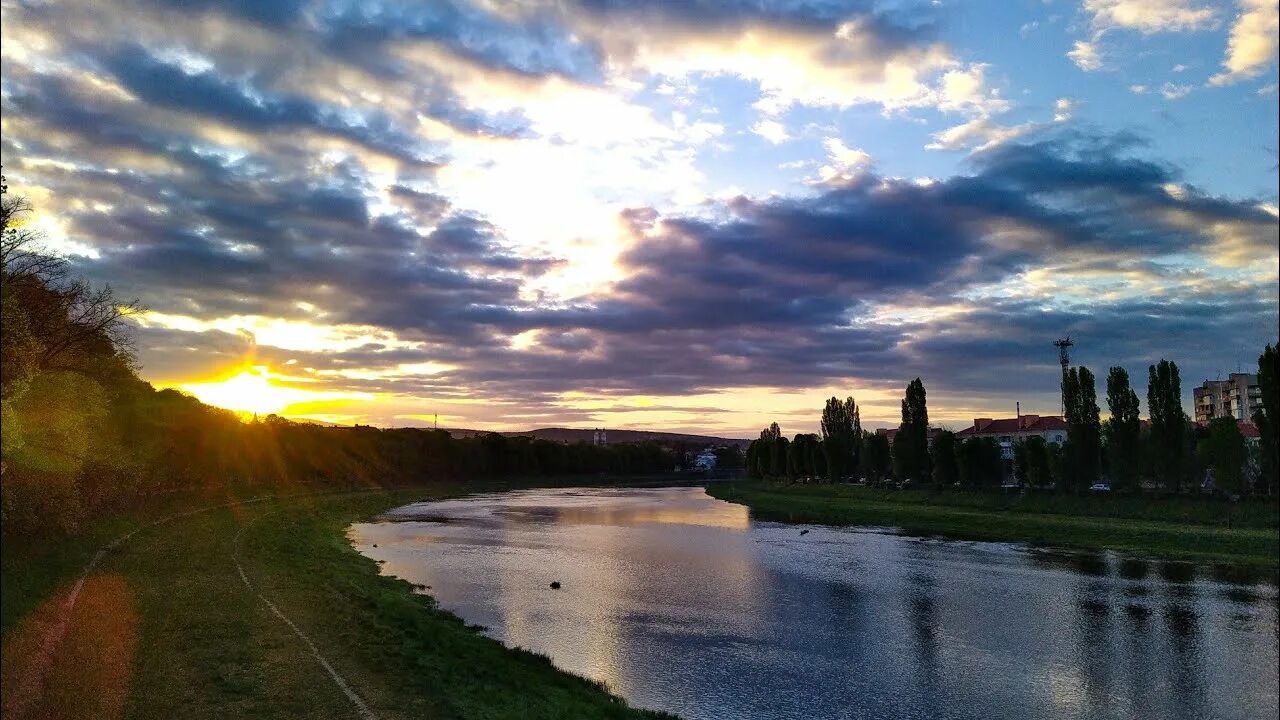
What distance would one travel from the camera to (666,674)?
23.6 metres

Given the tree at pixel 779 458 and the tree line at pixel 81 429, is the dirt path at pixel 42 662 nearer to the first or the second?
the tree line at pixel 81 429

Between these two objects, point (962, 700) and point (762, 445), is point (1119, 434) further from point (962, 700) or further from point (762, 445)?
point (762, 445)

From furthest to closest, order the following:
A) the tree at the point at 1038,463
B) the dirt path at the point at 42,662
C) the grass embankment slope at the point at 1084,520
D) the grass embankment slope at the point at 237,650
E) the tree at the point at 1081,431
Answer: the tree at the point at 1038,463 < the tree at the point at 1081,431 < the grass embankment slope at the point at 1084,520 < the grass embankment slope at the point at 237,650 < the dirt path at the point at 42,662

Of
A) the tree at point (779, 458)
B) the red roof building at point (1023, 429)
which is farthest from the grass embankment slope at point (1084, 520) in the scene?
the red roof building at point (1023, 429)

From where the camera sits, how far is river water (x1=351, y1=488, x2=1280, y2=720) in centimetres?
2220

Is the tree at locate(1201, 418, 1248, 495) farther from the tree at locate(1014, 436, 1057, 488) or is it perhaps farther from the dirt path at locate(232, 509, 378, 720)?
the dirt path at locate(232, 509, 378, 720)

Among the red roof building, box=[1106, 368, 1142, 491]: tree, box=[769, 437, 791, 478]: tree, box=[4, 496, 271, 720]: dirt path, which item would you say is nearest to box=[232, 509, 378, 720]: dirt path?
box=[4, 496, 271, 720]: dirt path

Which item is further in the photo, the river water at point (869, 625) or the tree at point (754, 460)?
the tree at point (754, 460)

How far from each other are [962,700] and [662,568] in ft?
81.4

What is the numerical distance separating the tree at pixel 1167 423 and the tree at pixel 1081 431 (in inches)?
248

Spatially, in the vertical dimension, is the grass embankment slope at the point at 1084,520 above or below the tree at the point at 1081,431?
below

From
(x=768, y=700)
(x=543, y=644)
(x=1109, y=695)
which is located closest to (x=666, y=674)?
(x=768, y=700)

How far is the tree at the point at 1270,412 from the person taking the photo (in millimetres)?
59562

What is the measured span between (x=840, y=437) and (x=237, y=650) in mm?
119705
